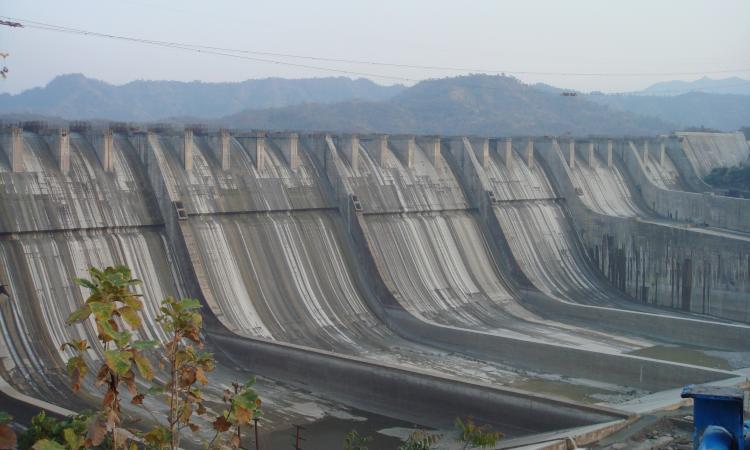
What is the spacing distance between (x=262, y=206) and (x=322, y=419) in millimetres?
8168

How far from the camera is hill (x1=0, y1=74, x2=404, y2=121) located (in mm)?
111875

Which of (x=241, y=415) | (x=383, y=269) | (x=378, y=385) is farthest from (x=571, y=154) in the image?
(x=241, y=415)

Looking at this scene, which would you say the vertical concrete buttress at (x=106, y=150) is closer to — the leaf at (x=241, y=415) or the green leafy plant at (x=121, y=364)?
the green leafy plant at (x=121, y=364)

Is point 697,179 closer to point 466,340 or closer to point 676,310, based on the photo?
point 676,310

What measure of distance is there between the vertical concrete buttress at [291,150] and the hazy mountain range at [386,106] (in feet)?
96.7

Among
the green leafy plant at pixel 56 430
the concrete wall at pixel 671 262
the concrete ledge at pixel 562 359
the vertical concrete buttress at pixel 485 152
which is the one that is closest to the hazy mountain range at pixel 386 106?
the vertical concrete buttress at pixel 485 152

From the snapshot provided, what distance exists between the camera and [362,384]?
53.7 feet

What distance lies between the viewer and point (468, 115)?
2953 inches

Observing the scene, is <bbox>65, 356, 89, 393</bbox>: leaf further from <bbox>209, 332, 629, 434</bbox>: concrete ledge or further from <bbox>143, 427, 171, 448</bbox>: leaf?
<bbox>209, 332, 629, 434</bbox>: concrete ledge

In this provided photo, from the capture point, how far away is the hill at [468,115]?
6856cm

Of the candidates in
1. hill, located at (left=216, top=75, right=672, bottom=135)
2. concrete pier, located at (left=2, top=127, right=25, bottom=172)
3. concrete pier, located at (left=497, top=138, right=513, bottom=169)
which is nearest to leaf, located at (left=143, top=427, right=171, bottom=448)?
concrete pier, located at (left=2, top=127, right=25, bottom=172)

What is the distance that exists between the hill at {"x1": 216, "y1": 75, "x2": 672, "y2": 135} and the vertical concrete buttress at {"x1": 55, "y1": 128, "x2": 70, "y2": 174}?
44.0 meters

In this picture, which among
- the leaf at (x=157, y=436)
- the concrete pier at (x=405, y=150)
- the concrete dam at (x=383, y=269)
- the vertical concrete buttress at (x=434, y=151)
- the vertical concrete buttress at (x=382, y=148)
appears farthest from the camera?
the vertical concrete buttress at (x=434, y=151)

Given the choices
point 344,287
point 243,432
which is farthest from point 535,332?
point 243,432
